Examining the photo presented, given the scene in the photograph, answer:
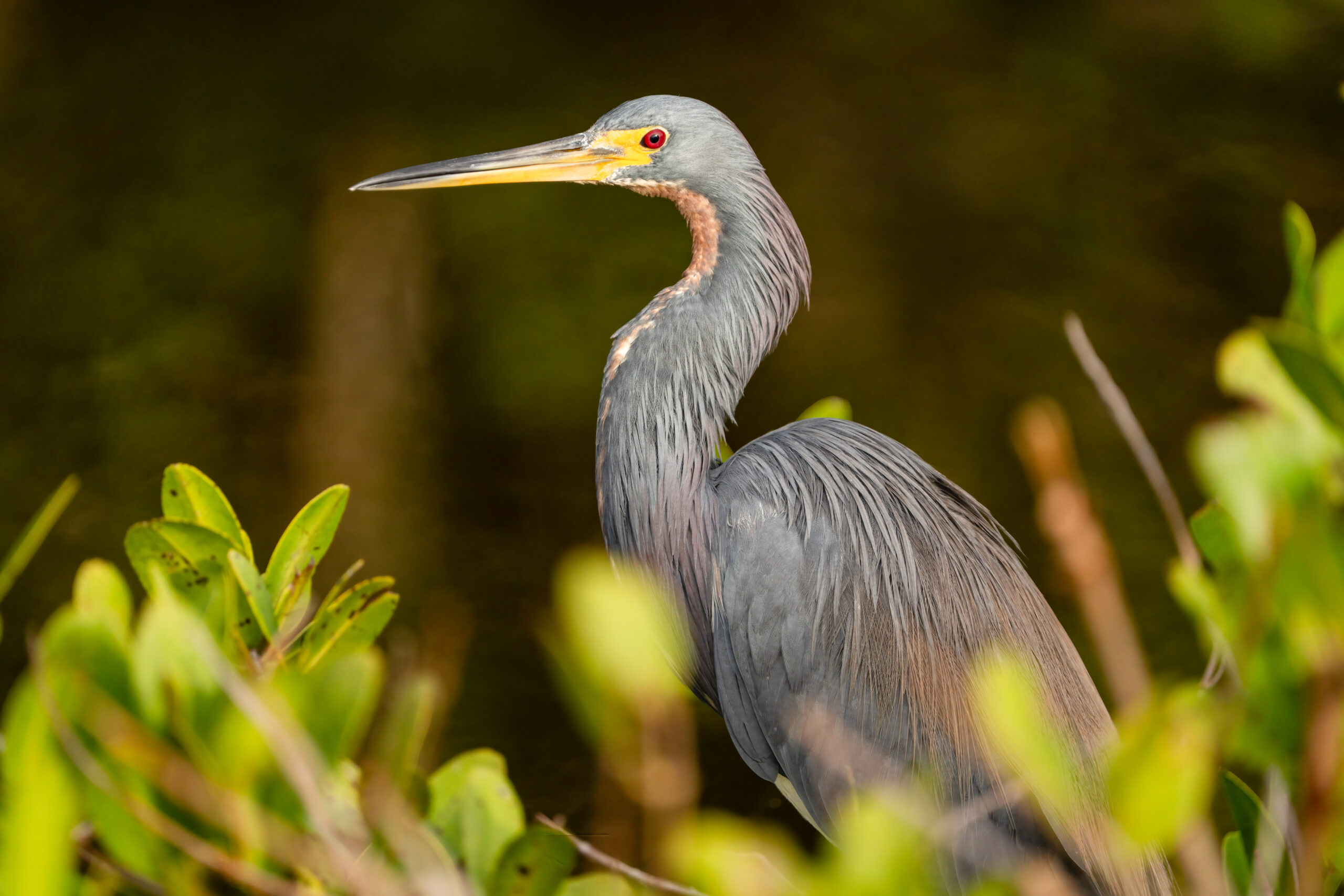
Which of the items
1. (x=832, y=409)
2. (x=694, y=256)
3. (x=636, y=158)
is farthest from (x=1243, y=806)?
(x=636, y=158)

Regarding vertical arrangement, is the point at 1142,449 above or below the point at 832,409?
above

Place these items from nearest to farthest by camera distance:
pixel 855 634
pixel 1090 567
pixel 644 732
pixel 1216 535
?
1. pixel 1090 567
2. pixel 644 732
3. pixel 1216 535
4. pixel 855 634

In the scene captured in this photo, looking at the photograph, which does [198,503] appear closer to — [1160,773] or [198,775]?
[198,775]

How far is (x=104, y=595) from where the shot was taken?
77 cm

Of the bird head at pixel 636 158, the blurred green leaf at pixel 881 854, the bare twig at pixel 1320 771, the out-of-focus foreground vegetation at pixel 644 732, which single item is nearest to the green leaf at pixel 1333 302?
the out-of-focus foreground vegetation at pixel 644 732

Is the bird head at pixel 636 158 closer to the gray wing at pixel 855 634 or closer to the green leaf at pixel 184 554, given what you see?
the gray wing at pixel 855 634

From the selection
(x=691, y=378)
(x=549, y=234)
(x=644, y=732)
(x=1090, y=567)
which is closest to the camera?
(x=1090, y=567)

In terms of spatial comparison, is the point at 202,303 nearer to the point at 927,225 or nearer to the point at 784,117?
the point at 784,117

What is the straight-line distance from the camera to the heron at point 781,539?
5.59 ft

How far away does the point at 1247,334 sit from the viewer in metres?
0.67

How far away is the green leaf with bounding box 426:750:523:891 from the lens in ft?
2.59

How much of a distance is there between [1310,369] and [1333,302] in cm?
13

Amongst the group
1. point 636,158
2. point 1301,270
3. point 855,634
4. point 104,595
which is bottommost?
point 855,634

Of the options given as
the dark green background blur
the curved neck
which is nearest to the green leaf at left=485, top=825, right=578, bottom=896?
the curved neck
